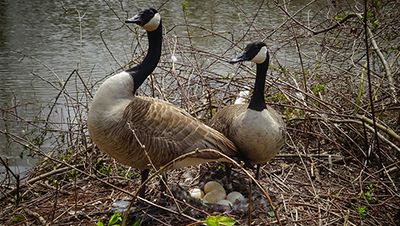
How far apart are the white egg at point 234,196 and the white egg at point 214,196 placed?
0.05 metres

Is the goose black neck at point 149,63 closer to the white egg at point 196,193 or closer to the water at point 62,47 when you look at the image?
the white egg at point 196,193

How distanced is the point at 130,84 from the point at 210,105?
Answer: 4.75 feet

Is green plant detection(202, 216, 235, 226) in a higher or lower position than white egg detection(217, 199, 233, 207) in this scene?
higher

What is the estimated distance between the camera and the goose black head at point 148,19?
3.32 metres

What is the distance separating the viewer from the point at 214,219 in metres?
1.84

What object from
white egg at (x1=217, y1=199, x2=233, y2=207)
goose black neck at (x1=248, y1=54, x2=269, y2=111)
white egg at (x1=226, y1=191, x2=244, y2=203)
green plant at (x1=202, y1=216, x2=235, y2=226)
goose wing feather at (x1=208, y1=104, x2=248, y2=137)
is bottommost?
white egg at (x1=226, y1=191, x2=244, y2=203)

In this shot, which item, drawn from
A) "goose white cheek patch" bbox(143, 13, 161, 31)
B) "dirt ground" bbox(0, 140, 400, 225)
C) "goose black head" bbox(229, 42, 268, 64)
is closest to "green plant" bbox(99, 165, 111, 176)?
"dirt ground" bbox(0, 140, 400, 225)

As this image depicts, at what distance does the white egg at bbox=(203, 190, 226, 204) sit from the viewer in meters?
3.47

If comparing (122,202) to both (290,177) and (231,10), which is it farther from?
(231,10)

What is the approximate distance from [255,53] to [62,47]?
5.35 meters

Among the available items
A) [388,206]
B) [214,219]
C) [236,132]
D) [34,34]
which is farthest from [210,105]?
[34,34]

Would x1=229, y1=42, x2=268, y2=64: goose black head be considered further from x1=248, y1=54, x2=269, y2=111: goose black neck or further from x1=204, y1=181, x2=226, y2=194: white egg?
x1=204, y1=181, x2=226, y2=194: white egg

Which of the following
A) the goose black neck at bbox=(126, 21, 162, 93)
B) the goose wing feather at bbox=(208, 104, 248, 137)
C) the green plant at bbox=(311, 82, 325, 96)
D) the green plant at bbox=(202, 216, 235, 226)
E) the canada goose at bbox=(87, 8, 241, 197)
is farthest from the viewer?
the green plant at bbox=(311, 82, 325, 96)

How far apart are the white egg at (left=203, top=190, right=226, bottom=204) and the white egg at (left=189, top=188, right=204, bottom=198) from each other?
0.21 ft
